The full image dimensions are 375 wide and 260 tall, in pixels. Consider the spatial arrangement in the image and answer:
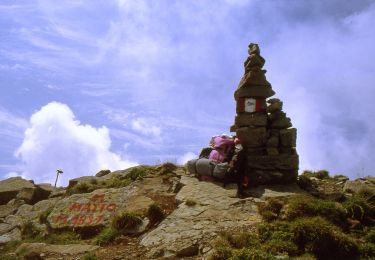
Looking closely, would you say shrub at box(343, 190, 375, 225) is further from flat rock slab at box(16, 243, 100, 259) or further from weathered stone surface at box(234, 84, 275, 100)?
flat rock slab at box(16, 243, 100, 259)

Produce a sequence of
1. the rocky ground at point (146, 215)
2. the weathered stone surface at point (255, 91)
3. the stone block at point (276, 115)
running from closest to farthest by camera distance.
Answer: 1. the rocky ground at point (146, 215)
2. the weathered stone surface at point (255, 91)
3. the stone block at point (276, 115)

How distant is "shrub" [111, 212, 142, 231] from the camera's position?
50.0ft

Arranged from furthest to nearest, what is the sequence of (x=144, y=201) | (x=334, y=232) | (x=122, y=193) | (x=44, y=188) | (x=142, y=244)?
(x=44, y=188), (x=122, y=193), (x=144, y=201), (x=142, y=244), (x=334, y=232)

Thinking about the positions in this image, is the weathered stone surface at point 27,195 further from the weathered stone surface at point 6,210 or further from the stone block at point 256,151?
the stone block at point 256,151

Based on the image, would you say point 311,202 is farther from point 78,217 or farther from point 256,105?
point 78,217

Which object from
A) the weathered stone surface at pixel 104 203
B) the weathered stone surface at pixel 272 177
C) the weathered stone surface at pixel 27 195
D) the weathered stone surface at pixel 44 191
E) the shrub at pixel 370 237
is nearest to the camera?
the shrub at pixel 370 237

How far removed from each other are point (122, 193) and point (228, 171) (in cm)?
500

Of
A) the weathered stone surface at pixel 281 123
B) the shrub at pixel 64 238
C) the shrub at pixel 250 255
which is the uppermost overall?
the weathered stone surface at pixel 281 123

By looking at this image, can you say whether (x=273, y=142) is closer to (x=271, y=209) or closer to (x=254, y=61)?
(x=254, y=61)

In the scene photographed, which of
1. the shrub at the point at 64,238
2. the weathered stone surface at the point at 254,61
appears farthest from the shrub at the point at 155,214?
the weathered stone surface at the point at 254,61

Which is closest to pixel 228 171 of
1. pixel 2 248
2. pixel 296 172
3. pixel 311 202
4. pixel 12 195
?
pixel 296 172

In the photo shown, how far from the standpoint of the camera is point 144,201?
17156mm

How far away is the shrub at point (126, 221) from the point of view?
15.2 m

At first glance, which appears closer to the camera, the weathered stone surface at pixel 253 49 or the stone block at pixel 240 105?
the stone block at pixel 240 105
